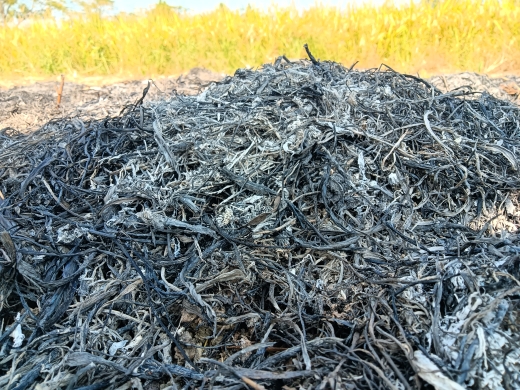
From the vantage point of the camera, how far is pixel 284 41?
5.12 meters

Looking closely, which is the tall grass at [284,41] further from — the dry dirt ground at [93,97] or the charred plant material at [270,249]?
the charred plant material at [270,249]

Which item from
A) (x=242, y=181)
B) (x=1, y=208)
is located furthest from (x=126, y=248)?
(x=1, y=208)

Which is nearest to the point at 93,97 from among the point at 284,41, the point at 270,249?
the point at 284,41

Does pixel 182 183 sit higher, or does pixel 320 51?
pixel 182 183

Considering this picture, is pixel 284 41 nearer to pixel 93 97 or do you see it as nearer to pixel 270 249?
pixel 93 97

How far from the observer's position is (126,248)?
123 cm

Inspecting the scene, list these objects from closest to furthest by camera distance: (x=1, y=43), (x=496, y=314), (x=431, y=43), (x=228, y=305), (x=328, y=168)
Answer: (x=496, y=314)
(x=228, y=305)
(x=328, y=168)
(x=431, y=43)
(x=1, y=43)

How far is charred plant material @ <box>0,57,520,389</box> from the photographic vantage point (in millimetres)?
932

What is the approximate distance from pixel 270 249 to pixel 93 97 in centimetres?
310

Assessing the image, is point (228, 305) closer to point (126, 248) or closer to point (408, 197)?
point (126, 248)

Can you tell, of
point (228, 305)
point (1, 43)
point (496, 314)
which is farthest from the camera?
point (1, 43)

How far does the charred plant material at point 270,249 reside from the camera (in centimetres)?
93

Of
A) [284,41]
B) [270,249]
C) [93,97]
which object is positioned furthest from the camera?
[284,41]

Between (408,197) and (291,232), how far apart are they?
467 mm
